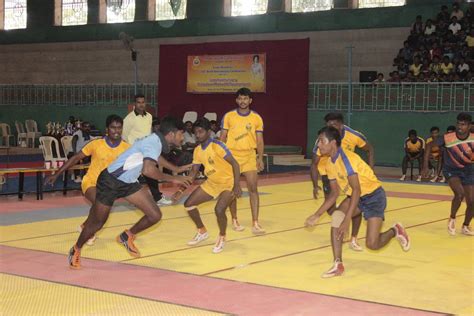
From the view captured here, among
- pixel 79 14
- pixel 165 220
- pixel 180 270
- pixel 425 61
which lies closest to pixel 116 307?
pixel 180 270

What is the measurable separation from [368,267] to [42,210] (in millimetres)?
7769

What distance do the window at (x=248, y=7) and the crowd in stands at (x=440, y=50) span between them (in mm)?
7725

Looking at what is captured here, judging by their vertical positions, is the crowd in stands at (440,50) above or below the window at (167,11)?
below

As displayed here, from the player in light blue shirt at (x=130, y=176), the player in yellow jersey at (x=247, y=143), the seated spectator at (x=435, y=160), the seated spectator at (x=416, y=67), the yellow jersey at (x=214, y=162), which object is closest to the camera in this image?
the player in light blue shirt at (x=130, y=176)

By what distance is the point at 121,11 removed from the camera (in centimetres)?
3912

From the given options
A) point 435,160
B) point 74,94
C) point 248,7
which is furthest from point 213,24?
point 435,160

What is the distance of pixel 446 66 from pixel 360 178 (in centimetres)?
1838

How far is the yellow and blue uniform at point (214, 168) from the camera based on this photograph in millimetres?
11219

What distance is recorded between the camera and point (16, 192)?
18188 millimetres

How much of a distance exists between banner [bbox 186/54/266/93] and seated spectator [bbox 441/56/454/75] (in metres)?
8.17

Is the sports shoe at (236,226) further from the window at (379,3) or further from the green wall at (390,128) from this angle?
the window at (379,3)

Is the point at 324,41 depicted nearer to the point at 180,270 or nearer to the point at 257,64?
the point at 257,64

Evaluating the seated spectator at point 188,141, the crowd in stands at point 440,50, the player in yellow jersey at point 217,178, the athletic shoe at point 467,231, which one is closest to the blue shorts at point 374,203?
the player in yellow jersey at point 217,178

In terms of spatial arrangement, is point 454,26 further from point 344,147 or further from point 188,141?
point 344,147
